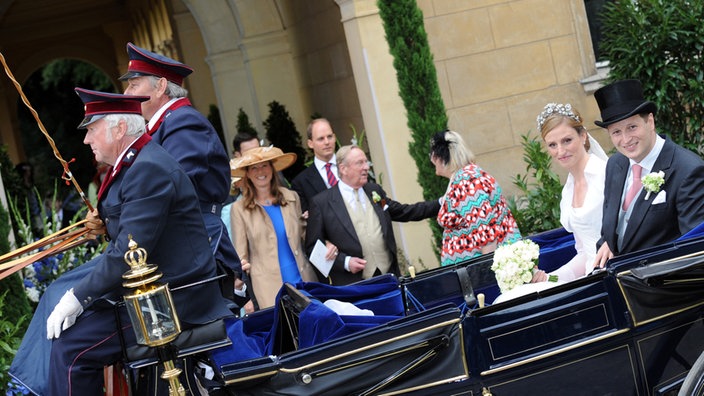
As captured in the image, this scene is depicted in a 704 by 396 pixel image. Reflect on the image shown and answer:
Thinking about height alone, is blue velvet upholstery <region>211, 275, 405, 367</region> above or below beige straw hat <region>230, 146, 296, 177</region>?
below

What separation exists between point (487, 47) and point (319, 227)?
466 centimetres

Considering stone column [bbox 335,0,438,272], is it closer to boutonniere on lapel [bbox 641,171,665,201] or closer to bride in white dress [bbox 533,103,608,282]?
bride in white dress [bbox 533,103,608,282]

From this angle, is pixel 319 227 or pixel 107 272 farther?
pixel 319 227

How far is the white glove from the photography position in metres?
4.05

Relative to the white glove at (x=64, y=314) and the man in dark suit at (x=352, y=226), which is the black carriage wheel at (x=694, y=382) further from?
the man in dark suit at (x=352, y=226)

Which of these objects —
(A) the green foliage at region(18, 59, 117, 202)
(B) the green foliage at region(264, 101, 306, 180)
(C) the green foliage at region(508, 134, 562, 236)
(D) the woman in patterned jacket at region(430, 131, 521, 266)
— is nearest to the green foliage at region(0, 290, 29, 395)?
(D) the woman in patterned jacket at region(430, 131, 521, 266)

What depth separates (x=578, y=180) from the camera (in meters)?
5.22

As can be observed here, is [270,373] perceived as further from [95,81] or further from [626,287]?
[95,81]

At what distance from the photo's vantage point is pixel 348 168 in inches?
258

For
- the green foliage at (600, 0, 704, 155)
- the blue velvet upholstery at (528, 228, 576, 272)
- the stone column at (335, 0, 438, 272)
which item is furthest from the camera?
the stone column at (335, 0, 438, 272)

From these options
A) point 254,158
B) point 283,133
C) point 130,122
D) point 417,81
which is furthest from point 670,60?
point 283,133

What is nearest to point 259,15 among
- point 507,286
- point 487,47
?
point 487,47

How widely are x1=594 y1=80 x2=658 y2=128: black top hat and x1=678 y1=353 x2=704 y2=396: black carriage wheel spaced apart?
1.31 meters

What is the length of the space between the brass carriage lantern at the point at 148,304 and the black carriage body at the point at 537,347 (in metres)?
0.31
